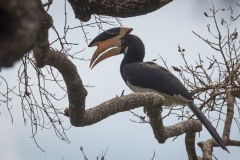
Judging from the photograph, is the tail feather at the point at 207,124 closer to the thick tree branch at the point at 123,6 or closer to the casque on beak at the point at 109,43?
the casque on beak at the point at 109,43

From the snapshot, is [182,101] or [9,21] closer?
[9,21]

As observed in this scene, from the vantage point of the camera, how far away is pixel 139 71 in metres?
5.65

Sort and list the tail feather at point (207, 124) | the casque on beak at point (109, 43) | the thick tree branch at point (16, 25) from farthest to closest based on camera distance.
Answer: the casque on beak at point (109, 43)
the tail feather at point (207, 124)
the thick tree branch at point (16, 25)

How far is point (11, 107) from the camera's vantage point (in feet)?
12.0

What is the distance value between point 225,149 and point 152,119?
1.11 meters

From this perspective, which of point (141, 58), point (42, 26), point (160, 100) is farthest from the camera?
point (141, 58)

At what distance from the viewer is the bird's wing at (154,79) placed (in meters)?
5.14

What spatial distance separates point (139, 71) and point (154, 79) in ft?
1.11

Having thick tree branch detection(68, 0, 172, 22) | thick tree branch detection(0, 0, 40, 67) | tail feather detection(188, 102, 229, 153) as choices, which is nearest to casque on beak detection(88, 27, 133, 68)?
tail feather detection(188, 102, 229, 153)

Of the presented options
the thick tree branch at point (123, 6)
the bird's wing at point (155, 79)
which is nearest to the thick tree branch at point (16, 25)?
the thick tree branch at point (123, 6)

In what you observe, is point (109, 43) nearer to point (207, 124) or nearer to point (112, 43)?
point (112, 43)

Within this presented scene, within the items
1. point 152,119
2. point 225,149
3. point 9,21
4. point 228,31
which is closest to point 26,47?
point 9,21

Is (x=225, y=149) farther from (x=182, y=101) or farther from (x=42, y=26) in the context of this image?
(x=42, y=26)

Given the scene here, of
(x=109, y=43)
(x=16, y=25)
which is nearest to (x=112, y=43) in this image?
(x=109, y=43)
